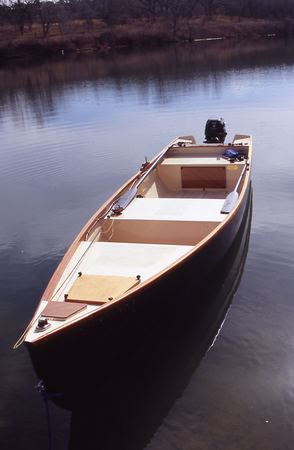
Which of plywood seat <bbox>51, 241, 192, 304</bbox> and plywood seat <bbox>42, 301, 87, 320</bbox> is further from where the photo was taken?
plywood seat <bbox>51, 241, 192, 304</bbox>

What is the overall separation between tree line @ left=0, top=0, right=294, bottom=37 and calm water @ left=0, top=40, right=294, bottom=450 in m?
64.6

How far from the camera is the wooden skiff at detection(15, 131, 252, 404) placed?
7262 mm

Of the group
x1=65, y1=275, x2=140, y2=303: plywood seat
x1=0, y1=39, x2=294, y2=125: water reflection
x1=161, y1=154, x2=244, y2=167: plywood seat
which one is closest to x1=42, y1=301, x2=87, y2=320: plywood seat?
x1=65, y1=275, x2=140, y2=303: plywood seat

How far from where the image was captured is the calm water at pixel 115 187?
24.8 feet

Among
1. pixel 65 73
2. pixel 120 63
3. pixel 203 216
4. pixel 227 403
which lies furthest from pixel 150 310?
pixel 120 63

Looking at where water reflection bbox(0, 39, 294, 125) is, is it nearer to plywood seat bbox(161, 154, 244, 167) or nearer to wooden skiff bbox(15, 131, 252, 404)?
plywood seat bbox(161, 154, 244, 167)

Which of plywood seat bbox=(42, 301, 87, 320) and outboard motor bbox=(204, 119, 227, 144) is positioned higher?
outboard motor bbox=(204, 119, 227, 144)

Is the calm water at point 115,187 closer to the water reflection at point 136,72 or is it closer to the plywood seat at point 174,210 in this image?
the water reflection at point 136,72

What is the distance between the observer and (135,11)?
107 meters

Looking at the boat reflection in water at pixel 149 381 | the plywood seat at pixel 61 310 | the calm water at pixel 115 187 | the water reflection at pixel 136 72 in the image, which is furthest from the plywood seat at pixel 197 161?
the water reflection at pixel 136 72

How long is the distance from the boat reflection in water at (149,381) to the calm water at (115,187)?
39 millimetres

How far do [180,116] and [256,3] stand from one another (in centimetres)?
9141

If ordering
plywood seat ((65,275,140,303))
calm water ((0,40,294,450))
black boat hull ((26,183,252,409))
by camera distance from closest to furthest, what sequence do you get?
black boat hull ((26,183,252,409)) → calm water ((0,40,294,450)) → plywood seat ((65,275,140,303))

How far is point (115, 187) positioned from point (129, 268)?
9.33m
